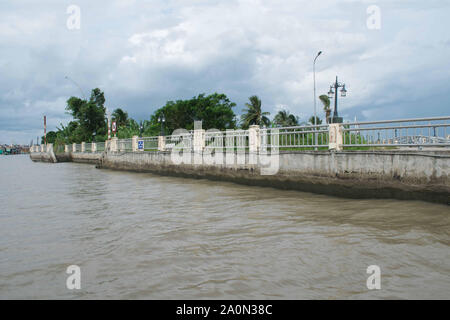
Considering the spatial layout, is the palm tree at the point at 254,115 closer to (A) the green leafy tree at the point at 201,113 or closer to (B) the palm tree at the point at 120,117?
(A) the green leafy tree at the point at 201,113

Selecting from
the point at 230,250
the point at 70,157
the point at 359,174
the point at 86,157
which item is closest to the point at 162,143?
the point at 359,174

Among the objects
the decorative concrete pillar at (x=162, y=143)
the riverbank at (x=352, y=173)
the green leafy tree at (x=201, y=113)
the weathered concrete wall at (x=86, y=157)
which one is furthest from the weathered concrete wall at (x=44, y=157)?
the riverbank at (x=352, y=173)

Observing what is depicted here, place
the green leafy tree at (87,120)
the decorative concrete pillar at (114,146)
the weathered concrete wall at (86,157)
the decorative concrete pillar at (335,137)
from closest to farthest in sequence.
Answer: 1. the decorative concrete pillar at (335,137)
2. the decorative concrete pillar at (114,146)
3. the weathered concrete wall at (86,157)
4. the green leafy tree at (87,120)

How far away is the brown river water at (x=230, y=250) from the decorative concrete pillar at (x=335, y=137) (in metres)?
2.04

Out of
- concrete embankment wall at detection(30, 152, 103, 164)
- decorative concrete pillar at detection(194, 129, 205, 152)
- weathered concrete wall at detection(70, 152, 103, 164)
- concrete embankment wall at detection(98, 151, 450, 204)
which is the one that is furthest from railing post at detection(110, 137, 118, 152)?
concrete embankment wall at detection(98, 151, 450, 204)

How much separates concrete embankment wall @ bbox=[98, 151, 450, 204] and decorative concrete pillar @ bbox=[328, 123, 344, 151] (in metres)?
0.34

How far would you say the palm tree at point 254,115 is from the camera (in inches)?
1987

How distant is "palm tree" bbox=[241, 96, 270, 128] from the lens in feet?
166

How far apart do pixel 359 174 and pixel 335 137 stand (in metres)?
1.39

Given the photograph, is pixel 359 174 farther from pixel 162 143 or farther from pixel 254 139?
pixel 162 143

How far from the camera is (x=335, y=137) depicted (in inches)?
366

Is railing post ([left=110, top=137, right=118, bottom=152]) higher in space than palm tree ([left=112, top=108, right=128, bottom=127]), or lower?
lower

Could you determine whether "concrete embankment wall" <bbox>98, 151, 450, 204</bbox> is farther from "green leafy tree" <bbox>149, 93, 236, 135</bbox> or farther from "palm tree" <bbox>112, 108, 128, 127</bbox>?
"palm tree" <bbox>112, 108, 128, 127</bbox>
